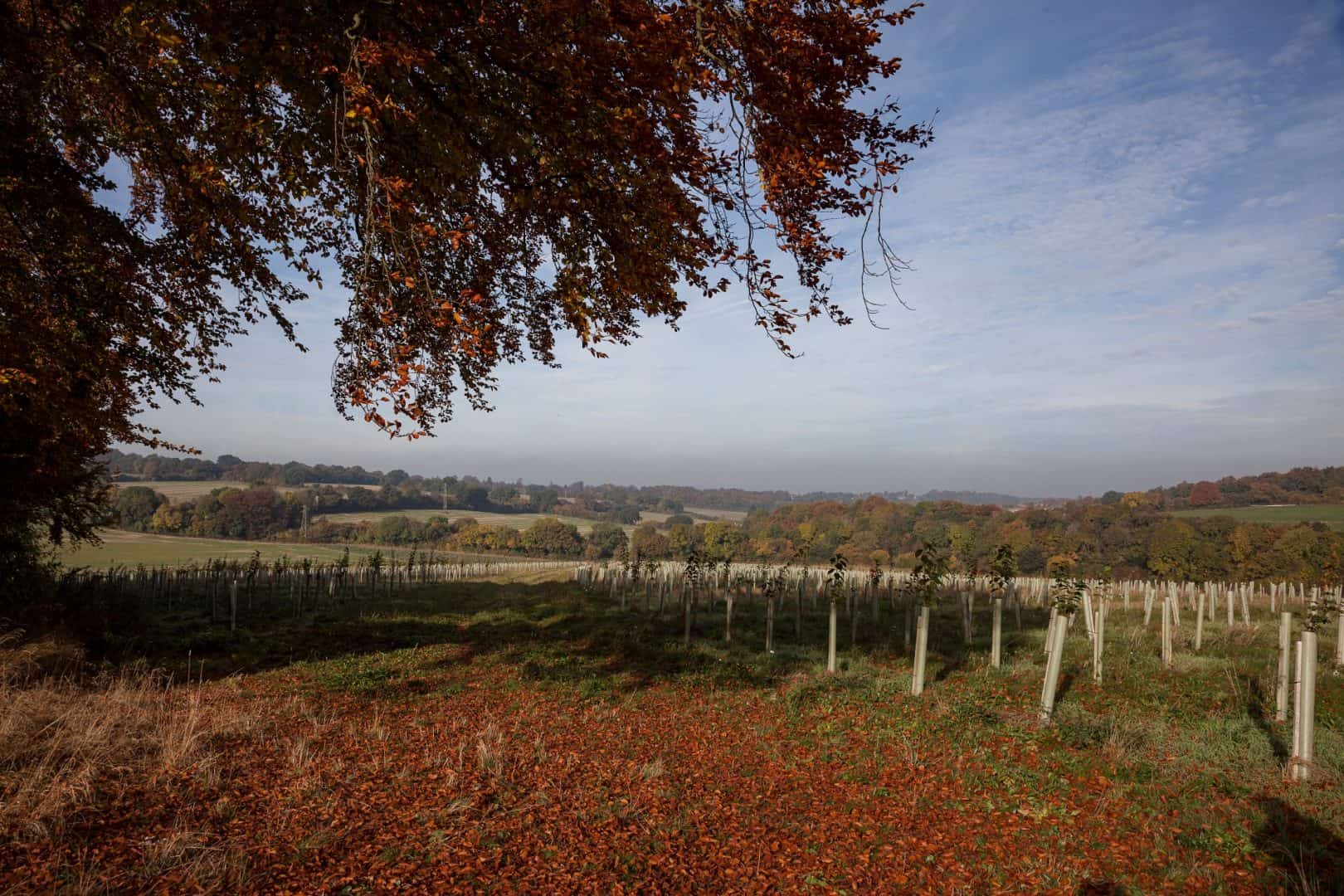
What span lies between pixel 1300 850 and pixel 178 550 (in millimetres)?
75145

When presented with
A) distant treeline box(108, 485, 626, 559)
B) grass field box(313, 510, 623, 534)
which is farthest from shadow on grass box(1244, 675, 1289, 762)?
grass field box(313, 510, 623, 534)

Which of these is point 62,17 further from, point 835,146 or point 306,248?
point 835,146

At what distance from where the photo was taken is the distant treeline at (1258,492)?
268 feet

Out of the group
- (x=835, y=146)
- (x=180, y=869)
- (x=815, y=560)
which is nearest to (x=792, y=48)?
(x=835, y=146)

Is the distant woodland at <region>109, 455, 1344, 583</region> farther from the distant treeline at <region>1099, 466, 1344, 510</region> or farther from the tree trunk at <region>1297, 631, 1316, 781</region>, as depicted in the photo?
the tree trunk at <region>1297, 631, 1316, 781</region>

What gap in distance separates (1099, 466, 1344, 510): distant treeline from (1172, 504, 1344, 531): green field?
16.8 feet

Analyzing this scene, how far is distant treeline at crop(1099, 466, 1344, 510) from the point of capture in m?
81.8

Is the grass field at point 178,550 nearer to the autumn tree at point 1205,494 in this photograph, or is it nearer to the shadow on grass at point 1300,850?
the shadow on grass at point 1300,850

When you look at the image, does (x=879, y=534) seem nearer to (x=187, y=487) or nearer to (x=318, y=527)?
(x=318, y=527)

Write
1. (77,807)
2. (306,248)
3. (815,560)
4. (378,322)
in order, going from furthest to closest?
(815,560)
(306,248)
(378,322)
(77,807)

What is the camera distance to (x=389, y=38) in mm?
4770

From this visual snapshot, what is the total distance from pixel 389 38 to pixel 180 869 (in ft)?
19.7

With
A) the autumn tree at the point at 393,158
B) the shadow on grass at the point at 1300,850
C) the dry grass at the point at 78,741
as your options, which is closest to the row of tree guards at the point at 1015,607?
the shadow on grass at the point at 1300,850

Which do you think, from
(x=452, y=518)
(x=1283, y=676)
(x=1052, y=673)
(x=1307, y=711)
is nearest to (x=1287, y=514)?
(x=1283, y=676)
